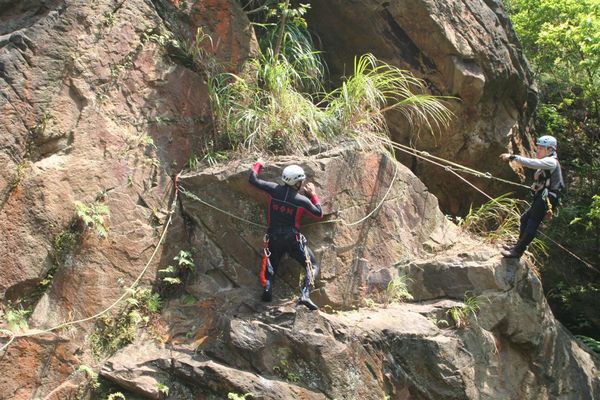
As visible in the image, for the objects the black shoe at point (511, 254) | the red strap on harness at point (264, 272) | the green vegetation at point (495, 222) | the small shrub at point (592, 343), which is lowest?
the small shrub at point (592, 343)

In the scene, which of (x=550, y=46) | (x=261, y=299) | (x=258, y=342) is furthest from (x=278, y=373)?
(x=550, y=46)

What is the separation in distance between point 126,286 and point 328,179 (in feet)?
8.69

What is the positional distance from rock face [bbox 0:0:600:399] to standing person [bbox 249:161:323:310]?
1.17 ft

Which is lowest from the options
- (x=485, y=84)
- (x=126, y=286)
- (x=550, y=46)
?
(x=126, y=286)

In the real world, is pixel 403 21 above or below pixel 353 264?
above

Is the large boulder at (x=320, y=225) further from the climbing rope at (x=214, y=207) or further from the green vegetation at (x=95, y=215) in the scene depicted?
the green vegetation at (x=95, y=215)

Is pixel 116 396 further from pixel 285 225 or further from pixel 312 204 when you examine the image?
pixel 312 204

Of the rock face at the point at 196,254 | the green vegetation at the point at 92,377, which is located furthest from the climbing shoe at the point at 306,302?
the green vegetation at the point at 92,377

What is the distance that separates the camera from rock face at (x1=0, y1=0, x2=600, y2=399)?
6883 mm

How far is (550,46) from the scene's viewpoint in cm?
1164

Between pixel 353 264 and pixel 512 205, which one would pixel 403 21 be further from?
pixel 353 264

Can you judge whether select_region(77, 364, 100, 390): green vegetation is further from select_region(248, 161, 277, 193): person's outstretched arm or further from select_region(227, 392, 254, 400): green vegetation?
select_region(248, 161, 277, 193): person's outstretched arm

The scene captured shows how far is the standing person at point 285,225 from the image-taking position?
24.1 feet

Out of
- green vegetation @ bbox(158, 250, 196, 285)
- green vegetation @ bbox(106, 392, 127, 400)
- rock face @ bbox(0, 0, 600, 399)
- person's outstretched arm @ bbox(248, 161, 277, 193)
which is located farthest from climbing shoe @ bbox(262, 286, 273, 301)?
green vegetation @ bbox(106, 392, 127, 400)
